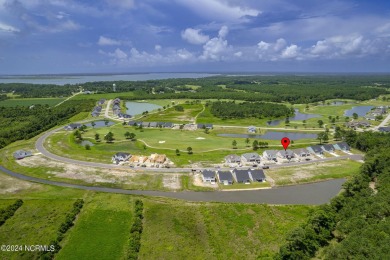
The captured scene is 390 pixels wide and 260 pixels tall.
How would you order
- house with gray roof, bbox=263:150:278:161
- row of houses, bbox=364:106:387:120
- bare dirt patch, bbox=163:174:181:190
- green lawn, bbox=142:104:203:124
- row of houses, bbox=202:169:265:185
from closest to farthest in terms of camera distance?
1. bare dirt patch, bbox=163:174:181:190
2. row of houses, bbox=202:169:265:185
3. house with gray roof, bbox=263:150:278:161
4. row of houses, bbox=364:106:387:120
5. green lawn, bbox=142:104:203:124

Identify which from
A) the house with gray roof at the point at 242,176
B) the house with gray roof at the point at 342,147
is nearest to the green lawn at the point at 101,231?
the house with gray roof at the point at 242,176

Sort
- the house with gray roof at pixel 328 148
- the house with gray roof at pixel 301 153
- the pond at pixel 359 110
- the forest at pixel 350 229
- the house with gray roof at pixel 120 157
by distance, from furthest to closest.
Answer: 1. the pond at pixel 359 110
2. the house with gray roof at pixel 328 148
3. the house with gray roof at pixel 301 153
4. the house with gray roof at pixel 120 157
5. the forest at pixel 350 229

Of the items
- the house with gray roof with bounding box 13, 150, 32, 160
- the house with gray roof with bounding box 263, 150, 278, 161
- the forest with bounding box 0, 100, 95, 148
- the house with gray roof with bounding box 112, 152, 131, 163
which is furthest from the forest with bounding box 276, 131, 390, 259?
the forest with bounding box 0, 100, 95, 148

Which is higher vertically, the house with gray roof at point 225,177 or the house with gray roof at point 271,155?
Answer: the house with gray roof at point 271,155

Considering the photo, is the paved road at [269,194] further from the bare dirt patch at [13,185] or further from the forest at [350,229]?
the bare dirt patch at [13,185]

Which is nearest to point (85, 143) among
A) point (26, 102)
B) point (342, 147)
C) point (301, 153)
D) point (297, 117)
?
point (301, 153)

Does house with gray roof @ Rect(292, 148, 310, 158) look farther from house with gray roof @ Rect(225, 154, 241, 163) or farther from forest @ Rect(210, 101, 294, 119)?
forest @ Rect(210, 101, 294, 119)
